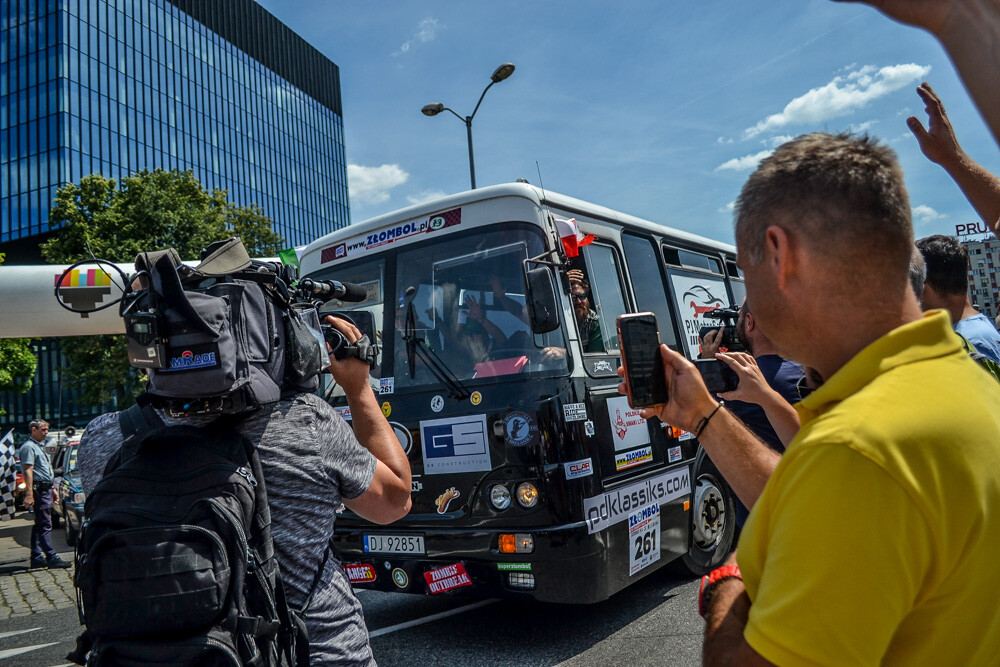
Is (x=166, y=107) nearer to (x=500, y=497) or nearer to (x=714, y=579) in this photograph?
(x=500, y=497)

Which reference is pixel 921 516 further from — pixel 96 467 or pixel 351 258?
pixel 351 258

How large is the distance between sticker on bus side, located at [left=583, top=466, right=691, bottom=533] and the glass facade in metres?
44.6

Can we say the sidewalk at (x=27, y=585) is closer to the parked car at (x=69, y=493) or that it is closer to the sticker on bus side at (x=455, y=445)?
the parked car at (x=69, y=493)

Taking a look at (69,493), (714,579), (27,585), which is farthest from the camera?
(69,493)

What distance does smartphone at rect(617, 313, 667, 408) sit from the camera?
1.78m

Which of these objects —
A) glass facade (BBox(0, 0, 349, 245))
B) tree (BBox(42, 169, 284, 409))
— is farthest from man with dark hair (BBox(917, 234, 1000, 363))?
glass facade (BBox(0, 0, 349, 245))

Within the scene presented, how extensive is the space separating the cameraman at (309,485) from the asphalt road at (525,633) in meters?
2.84

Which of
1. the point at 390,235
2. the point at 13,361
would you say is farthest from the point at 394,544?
Answer: the point at 13,361

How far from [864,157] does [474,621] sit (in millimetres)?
4679

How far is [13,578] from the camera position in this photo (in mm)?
9336

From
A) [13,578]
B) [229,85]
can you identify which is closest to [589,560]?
[13,578]

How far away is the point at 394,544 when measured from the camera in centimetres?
471

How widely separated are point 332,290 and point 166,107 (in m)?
61.7

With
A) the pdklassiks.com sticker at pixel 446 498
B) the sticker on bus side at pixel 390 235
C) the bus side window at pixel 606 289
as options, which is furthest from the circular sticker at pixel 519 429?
the sticker on bus side at pixel 390 235
